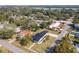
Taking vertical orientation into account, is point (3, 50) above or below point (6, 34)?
below

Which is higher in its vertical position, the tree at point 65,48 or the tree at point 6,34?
the tree at point 6,34

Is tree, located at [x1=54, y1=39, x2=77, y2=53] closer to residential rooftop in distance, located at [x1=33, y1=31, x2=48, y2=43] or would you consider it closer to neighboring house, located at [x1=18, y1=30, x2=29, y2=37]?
residential rooftop in distance, located at [x1=33, y1=31, x2=48, y2=43]

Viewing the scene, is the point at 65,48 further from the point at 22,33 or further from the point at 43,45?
the point at 22,33

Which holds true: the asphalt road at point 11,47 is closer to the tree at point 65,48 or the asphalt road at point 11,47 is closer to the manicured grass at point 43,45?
the manicured grass at point 43,45

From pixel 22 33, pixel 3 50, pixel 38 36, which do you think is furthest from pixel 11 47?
pixel 38 36

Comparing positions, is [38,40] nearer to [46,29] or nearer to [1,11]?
[46,29]

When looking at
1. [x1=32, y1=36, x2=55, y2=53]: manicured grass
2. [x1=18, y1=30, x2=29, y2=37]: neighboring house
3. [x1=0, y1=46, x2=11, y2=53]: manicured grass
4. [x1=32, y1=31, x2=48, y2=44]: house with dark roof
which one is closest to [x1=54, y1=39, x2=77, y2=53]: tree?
[x1=32, y1=36, x2=55, y2=53]: manicured grass

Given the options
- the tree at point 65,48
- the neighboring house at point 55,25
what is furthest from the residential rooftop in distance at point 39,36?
the tree at point 65,48

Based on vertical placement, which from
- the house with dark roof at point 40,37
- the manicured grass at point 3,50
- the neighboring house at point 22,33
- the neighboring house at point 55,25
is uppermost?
the neighboring house at point 55,25

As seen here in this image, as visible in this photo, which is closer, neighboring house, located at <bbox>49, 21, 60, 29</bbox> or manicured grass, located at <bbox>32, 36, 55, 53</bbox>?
manicured grass, located at <bbox>32, 36, 55, 53</bbox>

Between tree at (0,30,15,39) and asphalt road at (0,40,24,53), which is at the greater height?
tree at (0,30,15,39)
